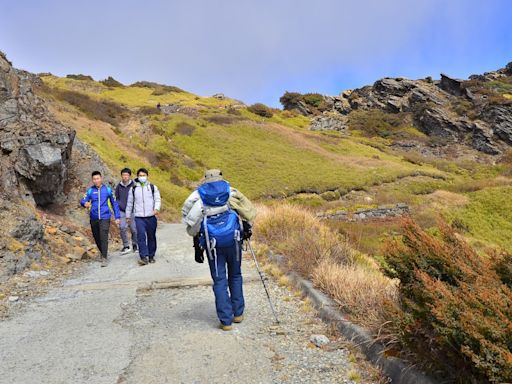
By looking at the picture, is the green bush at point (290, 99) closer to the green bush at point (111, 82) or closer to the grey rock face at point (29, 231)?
the green bush at point (111, 82)

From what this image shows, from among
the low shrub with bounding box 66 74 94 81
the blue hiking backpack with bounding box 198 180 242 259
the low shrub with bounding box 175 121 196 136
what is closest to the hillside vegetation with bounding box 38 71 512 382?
the low shrub with bounding box 175 121 196 136

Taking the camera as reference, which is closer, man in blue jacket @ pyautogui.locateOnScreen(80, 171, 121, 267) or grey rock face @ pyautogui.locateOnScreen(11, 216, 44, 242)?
grey rock face @ pyautogui.locateOnScreen(11, 216, 44, 242)

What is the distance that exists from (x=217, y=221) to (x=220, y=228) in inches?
3.8

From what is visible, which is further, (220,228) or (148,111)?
(148,111)

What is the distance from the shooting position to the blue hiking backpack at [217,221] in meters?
5.32

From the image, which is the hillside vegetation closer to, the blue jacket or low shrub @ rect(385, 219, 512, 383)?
low shrub @ rect(385, 219, 512, 383)

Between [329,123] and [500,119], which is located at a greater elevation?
[329,123]

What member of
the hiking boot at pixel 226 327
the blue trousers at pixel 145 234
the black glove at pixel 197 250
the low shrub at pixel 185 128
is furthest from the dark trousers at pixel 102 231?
the low shrub at pixel 185 128

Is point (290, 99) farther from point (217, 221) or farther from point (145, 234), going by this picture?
point (217, 221)

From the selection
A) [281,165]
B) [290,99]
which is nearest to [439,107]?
[290,99]

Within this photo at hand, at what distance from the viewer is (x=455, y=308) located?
3199 mm

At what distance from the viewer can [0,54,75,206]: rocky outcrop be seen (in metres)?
11.2

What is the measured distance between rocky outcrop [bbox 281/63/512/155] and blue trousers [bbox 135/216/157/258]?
64.7 meters

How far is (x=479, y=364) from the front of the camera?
110 inches
